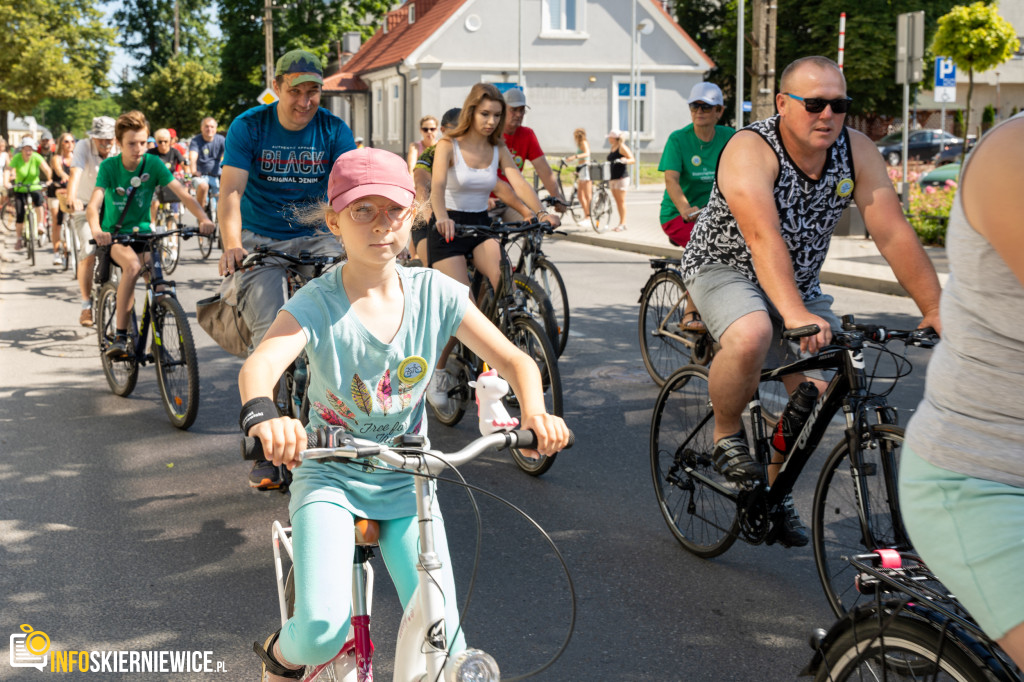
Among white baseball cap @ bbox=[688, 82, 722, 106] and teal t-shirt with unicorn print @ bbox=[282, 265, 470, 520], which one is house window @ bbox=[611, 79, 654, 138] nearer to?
white baseball cap @ bbox=[688, 82, 722, 106]

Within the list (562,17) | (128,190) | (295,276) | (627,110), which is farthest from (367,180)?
(627,110)

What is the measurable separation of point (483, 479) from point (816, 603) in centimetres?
213

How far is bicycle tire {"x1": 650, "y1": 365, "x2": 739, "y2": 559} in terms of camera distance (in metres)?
4.54

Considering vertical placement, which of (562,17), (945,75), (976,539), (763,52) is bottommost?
(976,539)

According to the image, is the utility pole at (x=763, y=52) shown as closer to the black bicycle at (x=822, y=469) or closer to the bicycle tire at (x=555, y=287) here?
the bicycle tire at (x=555, y=287)

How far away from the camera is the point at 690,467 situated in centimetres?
472

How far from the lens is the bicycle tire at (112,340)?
306 inches

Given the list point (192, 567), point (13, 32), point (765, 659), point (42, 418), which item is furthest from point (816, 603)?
point (13, 32)

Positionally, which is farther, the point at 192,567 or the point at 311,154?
the point at 311,154

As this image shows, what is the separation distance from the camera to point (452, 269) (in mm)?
6844

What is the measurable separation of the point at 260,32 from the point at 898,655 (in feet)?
196

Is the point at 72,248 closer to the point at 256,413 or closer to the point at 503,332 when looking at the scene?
the point at 503,332

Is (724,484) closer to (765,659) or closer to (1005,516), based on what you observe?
(765,659)

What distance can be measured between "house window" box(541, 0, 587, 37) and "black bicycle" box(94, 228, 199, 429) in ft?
131
